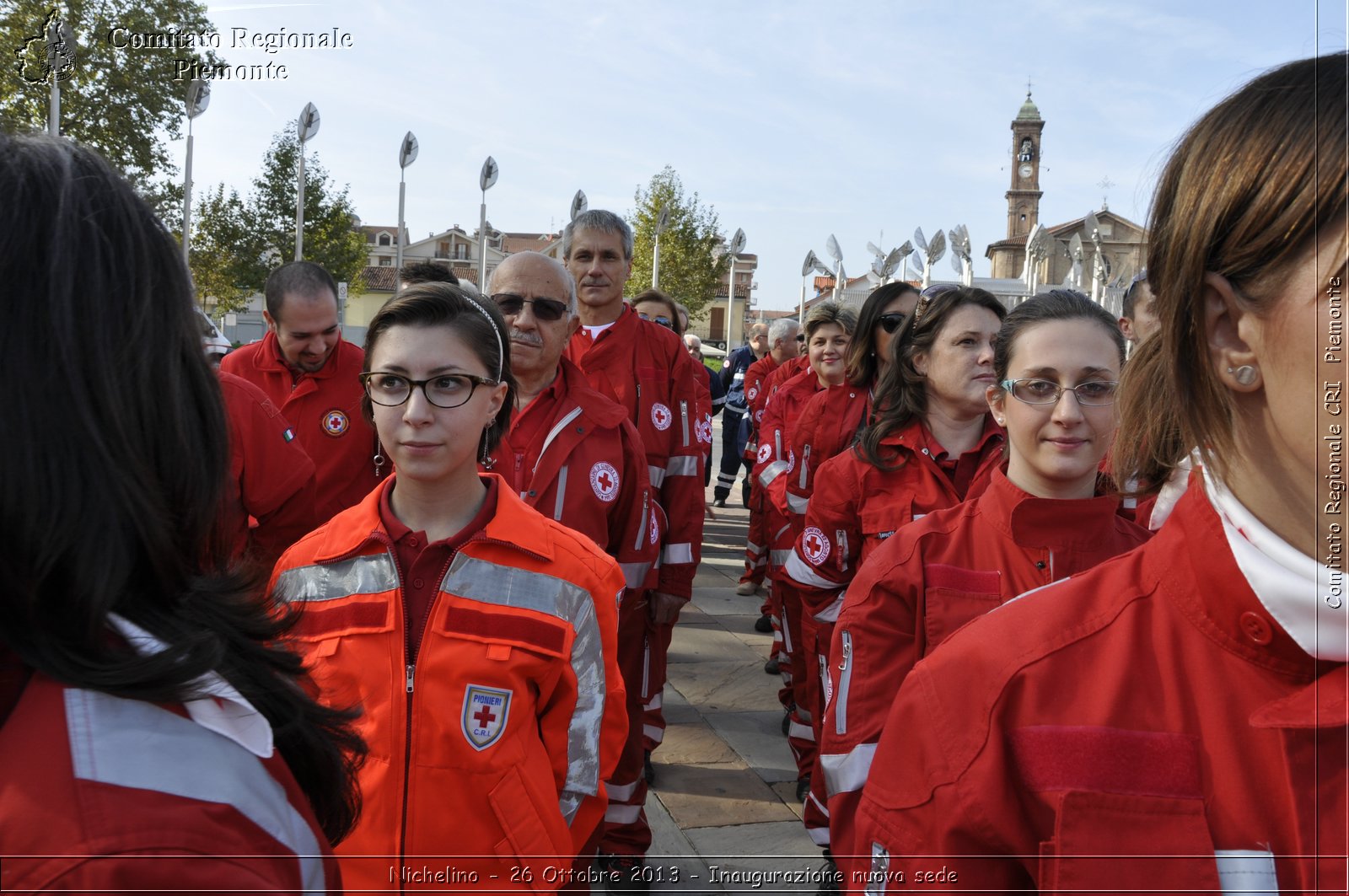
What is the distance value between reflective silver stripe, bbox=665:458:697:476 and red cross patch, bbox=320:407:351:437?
63.5 inches

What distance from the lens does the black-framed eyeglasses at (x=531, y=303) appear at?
3.61m

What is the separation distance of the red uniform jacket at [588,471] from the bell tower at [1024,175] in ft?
308

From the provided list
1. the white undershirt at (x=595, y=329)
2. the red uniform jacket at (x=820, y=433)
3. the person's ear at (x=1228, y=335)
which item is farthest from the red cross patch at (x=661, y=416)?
the person's ear at (x=1228, y=335)

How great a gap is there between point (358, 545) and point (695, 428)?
10.4 feet

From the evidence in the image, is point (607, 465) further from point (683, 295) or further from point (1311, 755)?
point (683, 295)

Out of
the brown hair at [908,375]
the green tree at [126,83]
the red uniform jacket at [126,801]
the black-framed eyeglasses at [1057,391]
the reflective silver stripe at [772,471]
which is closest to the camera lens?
the red uniform jacket at [126,801]

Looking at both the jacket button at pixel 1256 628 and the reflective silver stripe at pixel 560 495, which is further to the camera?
the reflective silver stripe at pixel 560 495

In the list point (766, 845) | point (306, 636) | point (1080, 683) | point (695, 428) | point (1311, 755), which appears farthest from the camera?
point (695, 428)

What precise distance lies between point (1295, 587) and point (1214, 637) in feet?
0.42

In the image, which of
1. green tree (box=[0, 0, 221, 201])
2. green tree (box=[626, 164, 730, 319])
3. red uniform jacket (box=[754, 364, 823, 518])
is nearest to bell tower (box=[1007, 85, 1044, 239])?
green tree (box=[626, 164, 730, 319])

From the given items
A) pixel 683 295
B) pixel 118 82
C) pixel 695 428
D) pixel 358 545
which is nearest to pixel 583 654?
pixel 358 545

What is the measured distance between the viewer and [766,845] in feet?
13.7

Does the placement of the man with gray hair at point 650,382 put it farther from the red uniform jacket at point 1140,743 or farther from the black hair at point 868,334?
the red uniform jacket at point 1140,743

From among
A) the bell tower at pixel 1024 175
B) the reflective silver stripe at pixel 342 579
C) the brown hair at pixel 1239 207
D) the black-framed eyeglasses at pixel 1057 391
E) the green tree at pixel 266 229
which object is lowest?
the reflective silver stripe at pixel 342 579
